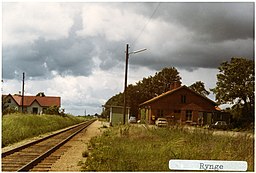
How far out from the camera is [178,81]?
574 centimetres

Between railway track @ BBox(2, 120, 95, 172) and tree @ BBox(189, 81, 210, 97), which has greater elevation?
tree @ BBox(189, 81, 210, 97)

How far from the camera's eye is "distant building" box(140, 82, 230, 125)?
5925 millimetres

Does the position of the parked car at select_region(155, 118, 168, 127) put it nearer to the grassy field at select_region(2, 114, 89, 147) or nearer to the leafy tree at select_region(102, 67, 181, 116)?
the leafy tree at select_region(102, 67, 181, 116)

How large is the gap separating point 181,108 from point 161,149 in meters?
0.70

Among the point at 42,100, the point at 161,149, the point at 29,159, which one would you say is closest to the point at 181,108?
the point at 161,149

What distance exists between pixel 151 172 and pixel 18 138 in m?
6.82

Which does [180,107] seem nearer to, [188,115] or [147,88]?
[188,115]

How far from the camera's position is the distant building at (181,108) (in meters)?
5.93

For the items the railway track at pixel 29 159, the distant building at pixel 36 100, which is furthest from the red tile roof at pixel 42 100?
the railway track at pixel 29 159

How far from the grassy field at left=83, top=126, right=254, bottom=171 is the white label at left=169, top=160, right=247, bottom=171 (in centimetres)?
12

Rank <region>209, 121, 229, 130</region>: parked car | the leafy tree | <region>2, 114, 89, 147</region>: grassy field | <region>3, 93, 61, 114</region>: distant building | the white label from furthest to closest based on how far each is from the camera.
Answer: <region>2, 114, 89, 147</region>: grassy field → <region>209, 121, 229, 130</region>: parked car → the leafy tree → <region>3, 93, 61, 114</region>: distant building → the white label

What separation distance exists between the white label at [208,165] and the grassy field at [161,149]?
0.38 ft

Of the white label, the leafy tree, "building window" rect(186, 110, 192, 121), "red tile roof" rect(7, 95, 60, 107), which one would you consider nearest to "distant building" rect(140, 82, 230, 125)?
"building window" rect(186, 110, 192, 121)

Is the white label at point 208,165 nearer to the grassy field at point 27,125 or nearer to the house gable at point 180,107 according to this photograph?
the house gable at point 180,107
